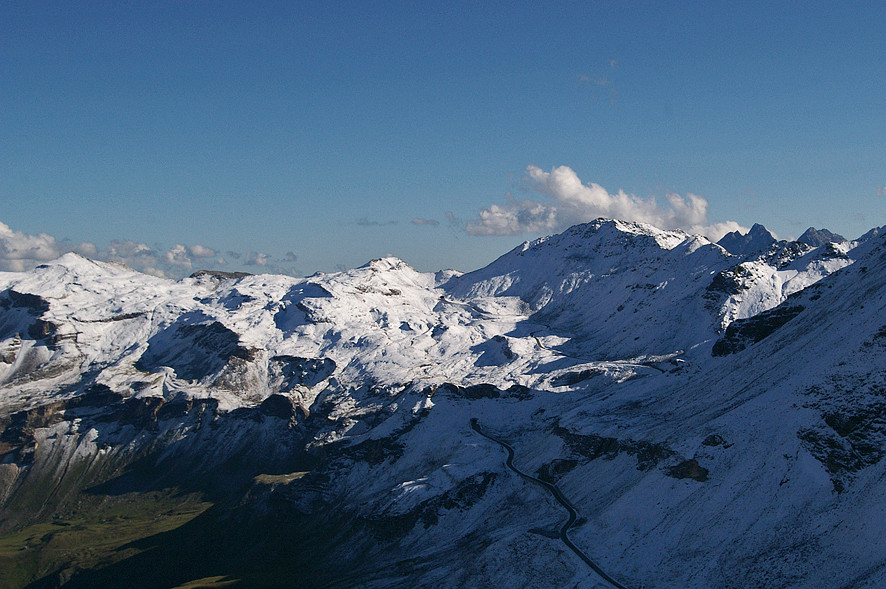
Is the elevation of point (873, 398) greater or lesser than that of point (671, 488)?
greater

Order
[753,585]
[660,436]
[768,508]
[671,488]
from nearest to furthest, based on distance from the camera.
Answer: [753,585]
[768,508]
[671,488]
[660,436]

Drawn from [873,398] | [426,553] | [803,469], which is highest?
[873,398]

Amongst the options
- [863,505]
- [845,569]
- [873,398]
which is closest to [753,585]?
[845,569]

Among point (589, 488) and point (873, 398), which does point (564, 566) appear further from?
point (873, 398)

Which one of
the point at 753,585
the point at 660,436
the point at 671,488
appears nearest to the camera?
the point at 753,585

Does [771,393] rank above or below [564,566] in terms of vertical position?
above

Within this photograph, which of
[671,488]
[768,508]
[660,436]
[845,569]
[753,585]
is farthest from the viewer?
[660,436]

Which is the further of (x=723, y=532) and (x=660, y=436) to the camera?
(x=660, y=436)

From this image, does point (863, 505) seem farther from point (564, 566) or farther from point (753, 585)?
point (564, 566)

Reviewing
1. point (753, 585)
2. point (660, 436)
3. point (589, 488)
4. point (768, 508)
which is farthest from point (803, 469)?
point (589, 488)
